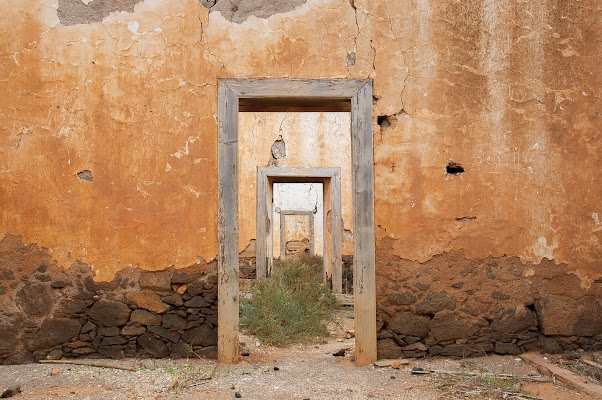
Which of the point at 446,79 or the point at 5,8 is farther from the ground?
the point at 5,8

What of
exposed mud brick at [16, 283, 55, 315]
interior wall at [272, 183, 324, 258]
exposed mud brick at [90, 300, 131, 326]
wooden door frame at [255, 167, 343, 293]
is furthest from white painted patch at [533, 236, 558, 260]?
interior wall at [272, 183, 324, 258]

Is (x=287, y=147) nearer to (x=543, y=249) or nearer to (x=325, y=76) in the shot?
(x=325, y=76)

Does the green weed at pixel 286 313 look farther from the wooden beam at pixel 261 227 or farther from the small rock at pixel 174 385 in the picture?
the small rock at pixel 174 385

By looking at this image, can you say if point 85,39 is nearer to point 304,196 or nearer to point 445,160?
point 445,160

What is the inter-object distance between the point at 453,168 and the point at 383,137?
25.4 inches

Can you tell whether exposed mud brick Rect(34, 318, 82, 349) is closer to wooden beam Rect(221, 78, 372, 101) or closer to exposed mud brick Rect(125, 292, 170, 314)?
exposed mud brick Rect(125, 292, 170, 314)

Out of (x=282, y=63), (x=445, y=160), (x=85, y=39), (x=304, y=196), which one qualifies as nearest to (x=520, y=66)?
(x=445, y=160)

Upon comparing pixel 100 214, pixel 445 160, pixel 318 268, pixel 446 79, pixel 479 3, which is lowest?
pixel 318 268

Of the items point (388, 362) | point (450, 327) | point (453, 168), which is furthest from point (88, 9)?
point (450, 327)

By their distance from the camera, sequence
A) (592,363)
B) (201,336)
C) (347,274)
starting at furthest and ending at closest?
(347,274) < (201,336) < (592,363)

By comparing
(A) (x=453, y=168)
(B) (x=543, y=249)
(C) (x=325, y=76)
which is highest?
(C) (x=325, y=76)

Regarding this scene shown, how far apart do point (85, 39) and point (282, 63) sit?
5.32 ft

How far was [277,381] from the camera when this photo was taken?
3.72 meters

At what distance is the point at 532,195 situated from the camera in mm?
4254
